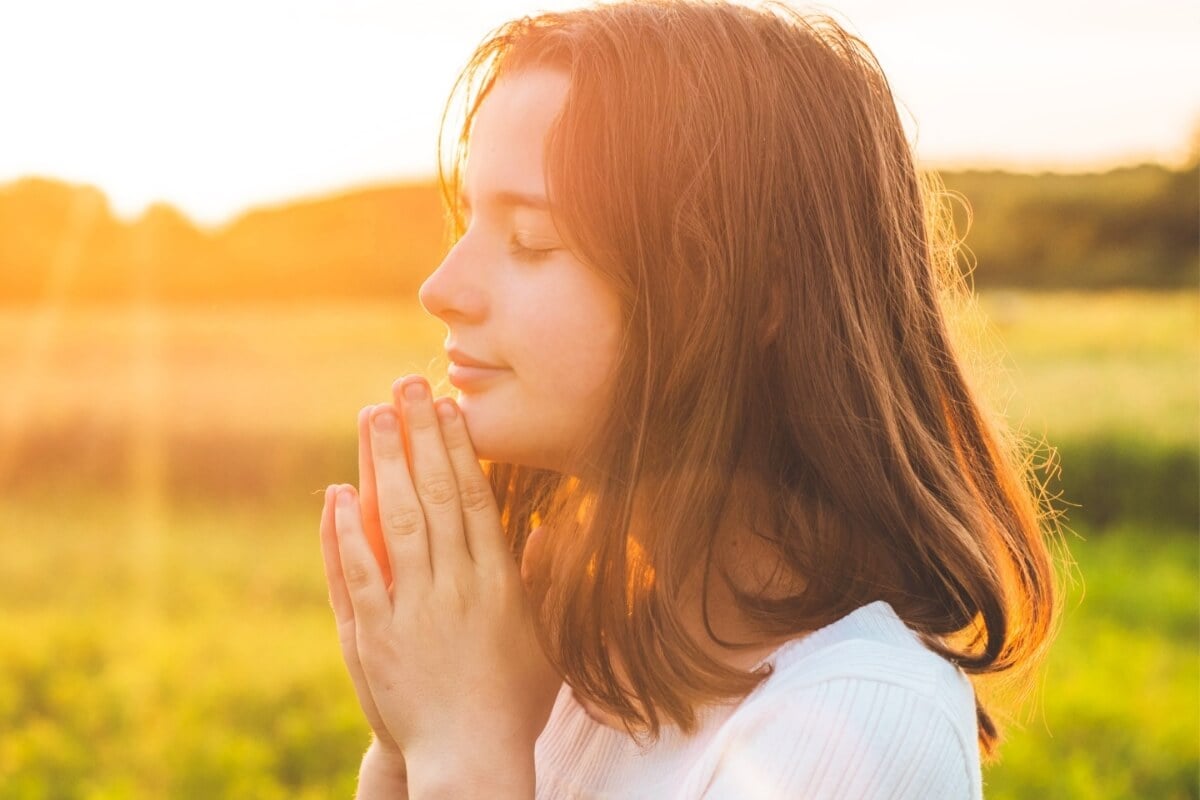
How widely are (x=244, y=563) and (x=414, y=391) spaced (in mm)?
5231

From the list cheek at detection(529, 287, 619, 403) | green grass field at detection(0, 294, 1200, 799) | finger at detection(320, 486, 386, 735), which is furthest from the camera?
green grass field at detection(0, 294, 1200, 799)

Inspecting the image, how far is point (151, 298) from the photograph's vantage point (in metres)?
12.4

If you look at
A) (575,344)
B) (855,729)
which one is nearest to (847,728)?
(855,729)

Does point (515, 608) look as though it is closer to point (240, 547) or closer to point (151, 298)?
point (240, 547)

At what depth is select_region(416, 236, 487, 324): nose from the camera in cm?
163

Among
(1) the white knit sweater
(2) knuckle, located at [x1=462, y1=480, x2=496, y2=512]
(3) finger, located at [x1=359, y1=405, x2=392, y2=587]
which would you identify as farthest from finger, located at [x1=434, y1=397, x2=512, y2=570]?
(1) the white knit sweater

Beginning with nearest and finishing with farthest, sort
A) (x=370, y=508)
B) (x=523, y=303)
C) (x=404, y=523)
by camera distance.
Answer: (x=523, y=303), (x=404, y=523), (x=370, y=508)

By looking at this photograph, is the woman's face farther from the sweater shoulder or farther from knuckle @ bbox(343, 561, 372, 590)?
the sweater shoulder

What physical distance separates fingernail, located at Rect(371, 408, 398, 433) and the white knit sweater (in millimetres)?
628

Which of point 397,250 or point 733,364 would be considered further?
point 397,250

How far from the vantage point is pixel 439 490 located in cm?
174

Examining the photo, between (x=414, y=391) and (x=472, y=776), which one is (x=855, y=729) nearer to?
(x=472, y=776)

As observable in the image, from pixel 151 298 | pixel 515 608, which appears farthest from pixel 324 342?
pixel 515 608

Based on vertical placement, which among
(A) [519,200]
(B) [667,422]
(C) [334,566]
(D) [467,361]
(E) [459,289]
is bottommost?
(C) [334,566]
